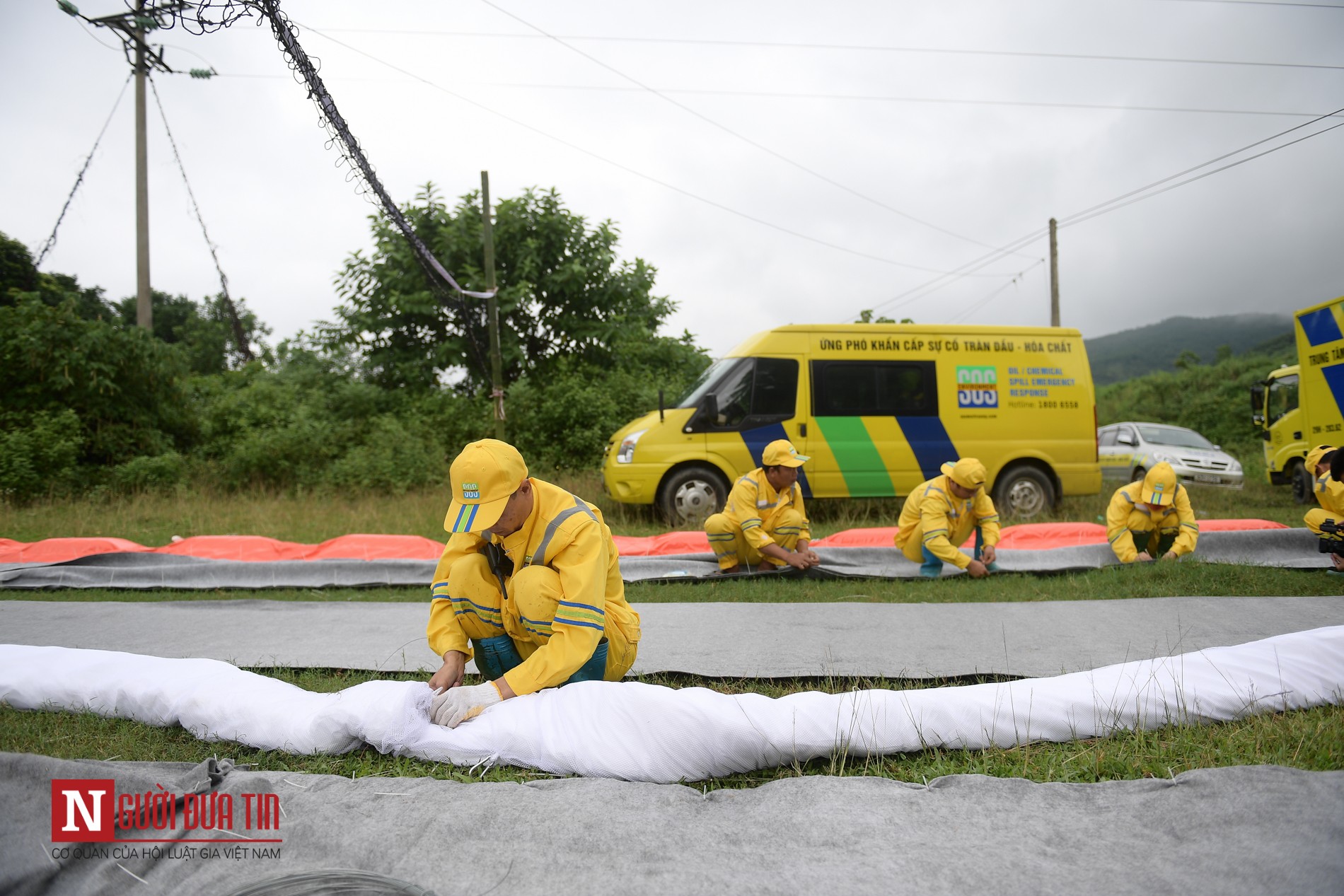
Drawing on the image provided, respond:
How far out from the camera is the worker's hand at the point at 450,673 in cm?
261

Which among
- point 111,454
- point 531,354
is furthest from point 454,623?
point 531,354

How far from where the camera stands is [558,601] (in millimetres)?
2598

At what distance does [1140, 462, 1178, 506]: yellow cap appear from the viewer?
5.37 metres

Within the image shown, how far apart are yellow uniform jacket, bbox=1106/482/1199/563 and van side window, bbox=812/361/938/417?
108 inches

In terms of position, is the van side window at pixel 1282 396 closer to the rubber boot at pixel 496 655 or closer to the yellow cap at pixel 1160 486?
the yellow cap at pixel 1160 486

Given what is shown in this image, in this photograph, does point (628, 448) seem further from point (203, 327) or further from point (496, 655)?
point (203, 327)

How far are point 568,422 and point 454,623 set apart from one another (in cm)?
1001

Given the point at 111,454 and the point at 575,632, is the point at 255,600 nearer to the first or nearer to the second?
the point at 575,632

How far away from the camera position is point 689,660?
343 cm

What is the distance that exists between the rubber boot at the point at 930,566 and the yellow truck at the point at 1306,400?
7.02 meters

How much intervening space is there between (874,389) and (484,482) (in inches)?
251

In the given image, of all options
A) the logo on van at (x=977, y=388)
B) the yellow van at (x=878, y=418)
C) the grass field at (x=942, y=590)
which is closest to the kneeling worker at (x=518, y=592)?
the grass field at (x=942, y=590)

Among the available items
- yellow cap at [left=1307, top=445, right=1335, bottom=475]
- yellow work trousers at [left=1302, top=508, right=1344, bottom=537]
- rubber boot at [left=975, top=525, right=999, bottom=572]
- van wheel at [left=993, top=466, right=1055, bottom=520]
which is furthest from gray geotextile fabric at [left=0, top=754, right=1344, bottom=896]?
van wheel at [left=993, top=466, right=1055, bottom=520]

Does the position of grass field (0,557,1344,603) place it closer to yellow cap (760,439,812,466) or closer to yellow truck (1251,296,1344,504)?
yellow cap (760,439,812,466)
